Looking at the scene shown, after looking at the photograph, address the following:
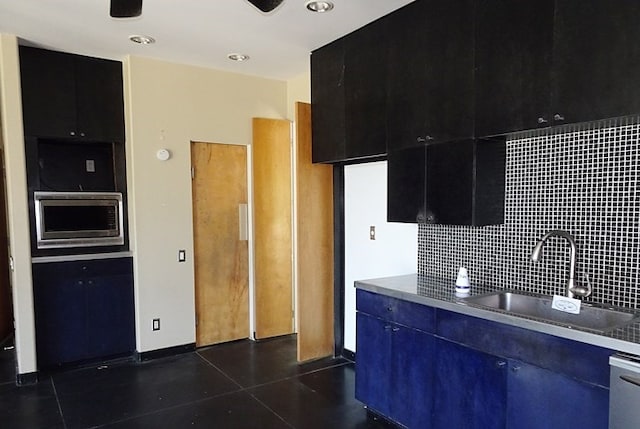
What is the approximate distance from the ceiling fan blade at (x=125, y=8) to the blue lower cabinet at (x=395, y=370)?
217 centimetres

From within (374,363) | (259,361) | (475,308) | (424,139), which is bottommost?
(259,361)

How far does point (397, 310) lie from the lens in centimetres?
258

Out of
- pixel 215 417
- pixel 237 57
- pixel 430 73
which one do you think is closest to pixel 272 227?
pixel 237 57

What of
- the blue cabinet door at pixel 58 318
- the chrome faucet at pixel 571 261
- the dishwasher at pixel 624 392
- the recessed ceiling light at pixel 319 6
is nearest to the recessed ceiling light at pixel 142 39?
the recessed ceiling light at pixel 319 6

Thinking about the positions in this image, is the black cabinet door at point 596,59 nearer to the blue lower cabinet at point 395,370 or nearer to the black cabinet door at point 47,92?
the blue lower cabinet at point 395,370

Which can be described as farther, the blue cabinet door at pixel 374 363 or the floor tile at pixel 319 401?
the floor tile at pixel 319 401

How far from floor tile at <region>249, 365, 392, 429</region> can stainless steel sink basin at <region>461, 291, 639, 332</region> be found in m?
1.09

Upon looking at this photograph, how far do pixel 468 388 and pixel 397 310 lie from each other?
0.60 meters

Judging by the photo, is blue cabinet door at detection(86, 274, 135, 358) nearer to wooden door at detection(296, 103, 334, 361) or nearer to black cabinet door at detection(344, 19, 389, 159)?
wooden door at detection(296, 103, 334, 361)

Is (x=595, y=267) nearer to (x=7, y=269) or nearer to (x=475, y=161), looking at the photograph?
(x=475, y=161)

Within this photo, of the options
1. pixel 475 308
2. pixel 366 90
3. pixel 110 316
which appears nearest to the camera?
pixel 475 308

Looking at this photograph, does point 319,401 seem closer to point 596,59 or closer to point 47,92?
point 596,59

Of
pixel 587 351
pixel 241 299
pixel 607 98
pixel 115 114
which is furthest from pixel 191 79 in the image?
pixel 587 351

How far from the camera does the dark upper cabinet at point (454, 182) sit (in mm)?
2410
